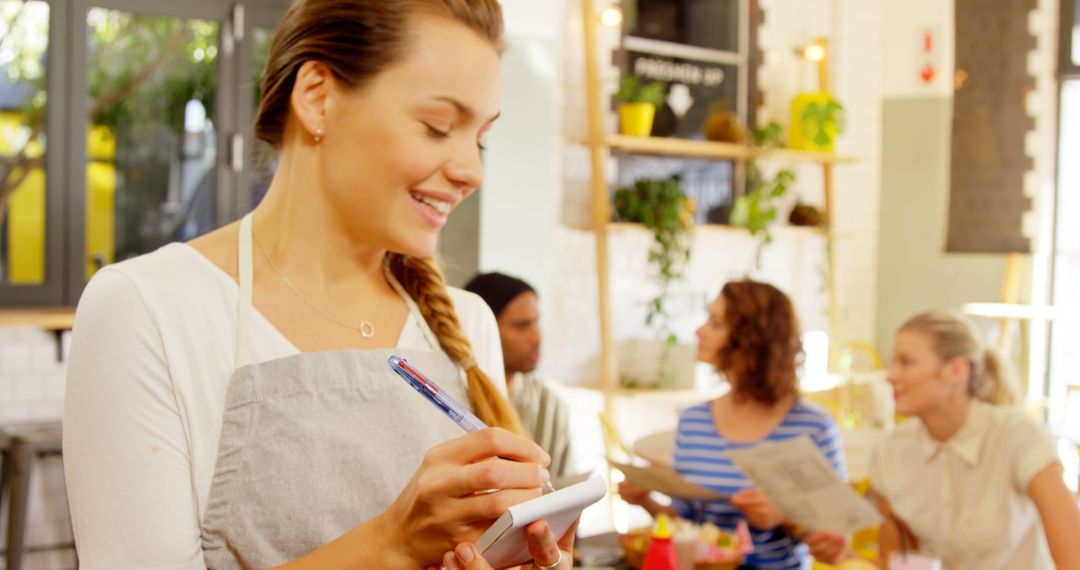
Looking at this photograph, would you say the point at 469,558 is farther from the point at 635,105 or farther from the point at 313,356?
the point at 635,105

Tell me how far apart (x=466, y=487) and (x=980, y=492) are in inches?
93.6

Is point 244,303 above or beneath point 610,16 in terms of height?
beneath

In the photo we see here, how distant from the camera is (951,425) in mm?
3047

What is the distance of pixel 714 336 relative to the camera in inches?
139

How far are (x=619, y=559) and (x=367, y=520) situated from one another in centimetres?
160

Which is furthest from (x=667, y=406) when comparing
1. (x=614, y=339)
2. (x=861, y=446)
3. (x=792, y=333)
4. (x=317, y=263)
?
(x=317, y=263)

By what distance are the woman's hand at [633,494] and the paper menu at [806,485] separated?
50 centimetres

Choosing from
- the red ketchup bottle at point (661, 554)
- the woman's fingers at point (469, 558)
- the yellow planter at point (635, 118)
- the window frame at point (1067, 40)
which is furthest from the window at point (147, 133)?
the window frame at point (1067, 40)

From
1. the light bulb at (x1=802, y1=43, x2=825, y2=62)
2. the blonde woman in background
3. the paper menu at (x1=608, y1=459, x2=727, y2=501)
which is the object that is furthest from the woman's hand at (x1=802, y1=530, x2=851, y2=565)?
the light bulb at (x1=802, y1=43, x2=825, y2=62)

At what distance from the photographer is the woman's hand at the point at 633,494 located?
125 inches

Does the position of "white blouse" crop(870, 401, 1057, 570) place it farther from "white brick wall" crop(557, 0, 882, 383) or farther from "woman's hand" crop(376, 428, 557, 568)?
"white brick wall" crop(557, 0, 882, 383)

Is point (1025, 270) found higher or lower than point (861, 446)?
higher

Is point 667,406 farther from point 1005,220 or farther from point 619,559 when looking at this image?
point 619,559

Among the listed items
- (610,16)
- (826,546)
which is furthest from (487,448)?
(610,16)
